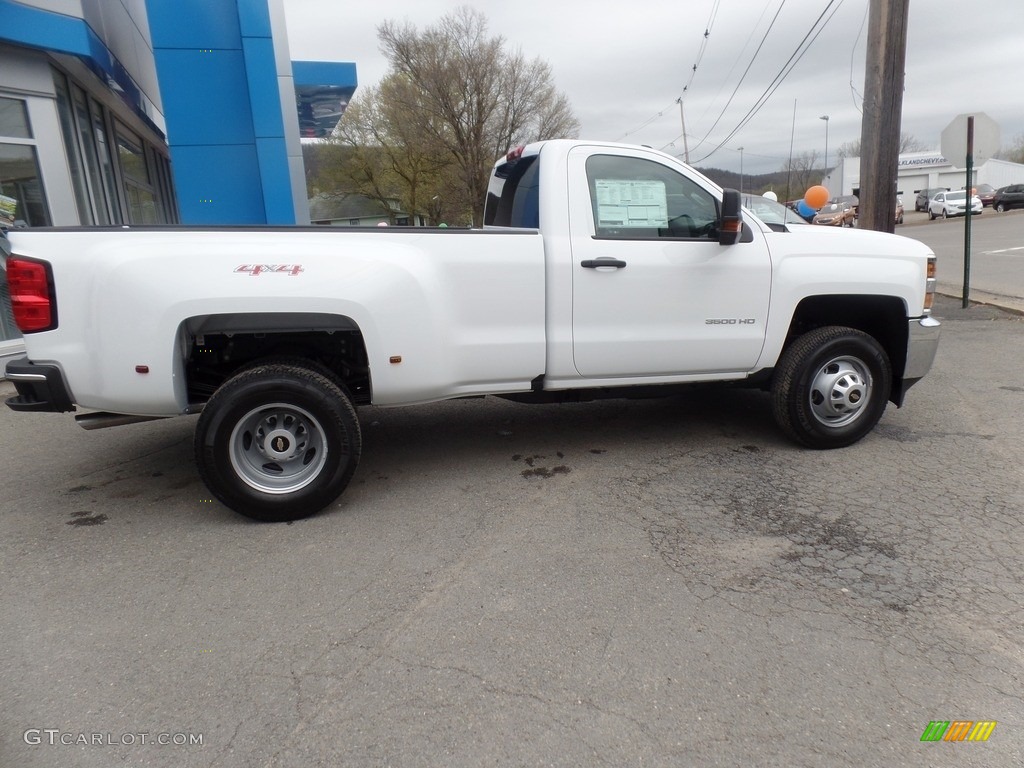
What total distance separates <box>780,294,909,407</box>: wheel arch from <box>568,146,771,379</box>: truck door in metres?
0.52

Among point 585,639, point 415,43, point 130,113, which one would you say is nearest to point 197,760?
point 585,639

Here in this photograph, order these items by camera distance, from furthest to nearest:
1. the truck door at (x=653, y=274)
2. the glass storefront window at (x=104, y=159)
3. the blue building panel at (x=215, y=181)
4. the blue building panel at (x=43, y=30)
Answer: the glass storefront window at (x=104, y=159), the blue building panel at (x=215, y=181), the blue building panel at (x=43, y=30), the truck door at (x=653, y=274)

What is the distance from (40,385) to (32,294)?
18.1 inches

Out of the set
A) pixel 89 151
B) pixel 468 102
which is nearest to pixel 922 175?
pixel 468 102

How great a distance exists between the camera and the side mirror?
162 inches

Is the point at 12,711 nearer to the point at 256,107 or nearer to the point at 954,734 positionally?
the point at 954,734

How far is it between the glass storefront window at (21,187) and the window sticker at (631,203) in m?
7.60

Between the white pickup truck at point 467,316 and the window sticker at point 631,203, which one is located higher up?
the window sticker at point 631,203

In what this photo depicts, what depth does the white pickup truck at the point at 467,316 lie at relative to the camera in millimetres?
3498

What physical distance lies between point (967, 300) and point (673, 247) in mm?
8843

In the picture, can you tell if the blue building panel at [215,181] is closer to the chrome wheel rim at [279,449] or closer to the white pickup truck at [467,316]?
the white pickup truck at [467,316]

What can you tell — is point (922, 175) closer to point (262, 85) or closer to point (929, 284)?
point (262, 85)

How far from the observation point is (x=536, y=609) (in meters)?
2.98

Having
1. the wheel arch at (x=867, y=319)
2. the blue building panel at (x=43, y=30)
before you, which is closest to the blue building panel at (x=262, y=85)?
the blue building panel at (x=43, y=30)
